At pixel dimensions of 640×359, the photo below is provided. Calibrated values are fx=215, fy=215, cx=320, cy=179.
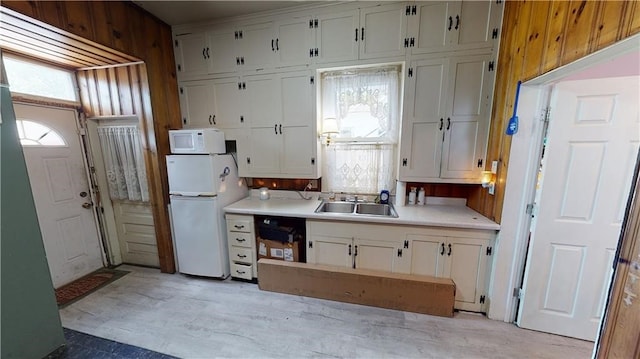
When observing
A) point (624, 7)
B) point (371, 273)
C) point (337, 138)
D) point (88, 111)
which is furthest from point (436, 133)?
point (88, 111)

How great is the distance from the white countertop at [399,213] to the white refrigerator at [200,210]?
→ 0.21 metres

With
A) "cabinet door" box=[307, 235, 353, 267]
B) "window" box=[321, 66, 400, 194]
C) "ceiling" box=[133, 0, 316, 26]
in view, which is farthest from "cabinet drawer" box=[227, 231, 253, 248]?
"ceiling" box=[133, 0, 316, 26]

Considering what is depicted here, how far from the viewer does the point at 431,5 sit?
2010 mm

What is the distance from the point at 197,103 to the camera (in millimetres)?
2684

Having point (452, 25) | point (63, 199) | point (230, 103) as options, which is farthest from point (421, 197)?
point (63, 199)

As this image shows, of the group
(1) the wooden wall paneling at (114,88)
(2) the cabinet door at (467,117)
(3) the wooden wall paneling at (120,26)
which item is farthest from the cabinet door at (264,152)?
(2) the cabinet door at (467,117)

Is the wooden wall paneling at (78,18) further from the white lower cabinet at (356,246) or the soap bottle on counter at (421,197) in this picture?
the soap bottle on counter at (421,197)

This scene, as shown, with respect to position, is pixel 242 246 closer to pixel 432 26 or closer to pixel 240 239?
pixel 240 239

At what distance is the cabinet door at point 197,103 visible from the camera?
2.64 metres

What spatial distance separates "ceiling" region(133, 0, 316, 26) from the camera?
2.17 meters

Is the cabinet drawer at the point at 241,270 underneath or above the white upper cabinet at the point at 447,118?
underneath

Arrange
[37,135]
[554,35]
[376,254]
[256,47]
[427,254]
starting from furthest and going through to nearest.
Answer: [256,47]
[37,135]
[376,254]
[427,254]
[554,35]

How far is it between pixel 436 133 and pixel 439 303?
1.62 metres

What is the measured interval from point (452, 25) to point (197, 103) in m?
2.89
